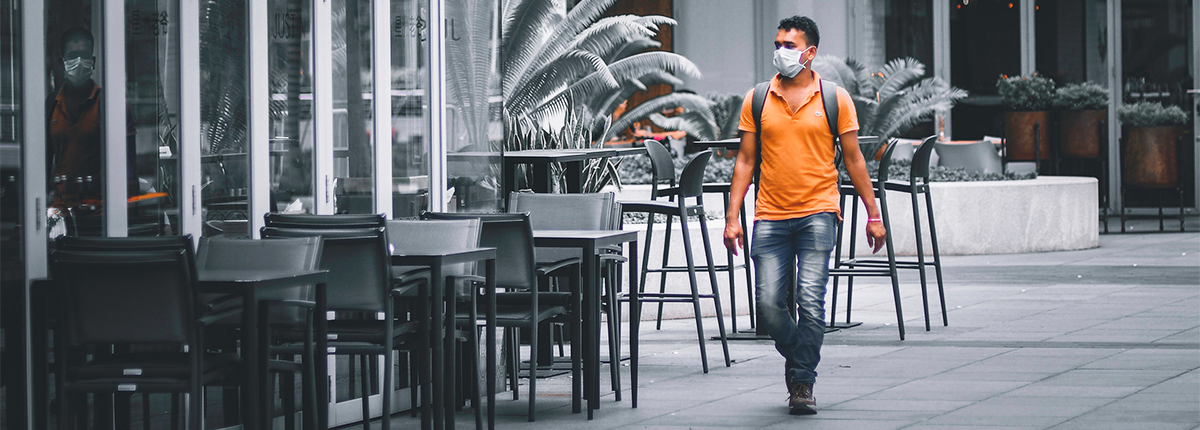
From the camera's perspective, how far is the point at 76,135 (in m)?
4.91

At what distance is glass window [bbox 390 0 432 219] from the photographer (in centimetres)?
655

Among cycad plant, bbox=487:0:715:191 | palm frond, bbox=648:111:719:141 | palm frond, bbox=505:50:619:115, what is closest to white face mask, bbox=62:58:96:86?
cycad plant, bbox=487:0:715:191

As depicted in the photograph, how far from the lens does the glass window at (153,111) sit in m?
5.16

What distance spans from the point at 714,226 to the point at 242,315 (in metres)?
5.87

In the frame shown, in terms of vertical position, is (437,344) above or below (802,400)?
above

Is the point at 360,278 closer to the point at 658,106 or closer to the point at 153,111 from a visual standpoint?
the point at 153,111

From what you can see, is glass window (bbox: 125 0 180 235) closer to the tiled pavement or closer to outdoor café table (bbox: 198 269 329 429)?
outdoor café table (bbox: 198 269 329 429)

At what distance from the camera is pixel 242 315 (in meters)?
4.45

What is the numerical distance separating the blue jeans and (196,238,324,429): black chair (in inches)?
76.3

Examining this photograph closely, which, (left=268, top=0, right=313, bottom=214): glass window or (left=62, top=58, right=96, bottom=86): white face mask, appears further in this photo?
(left=268, top=0, right=313, bottom=214): glass window

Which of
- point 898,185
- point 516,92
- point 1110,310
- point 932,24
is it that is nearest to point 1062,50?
point 932,24

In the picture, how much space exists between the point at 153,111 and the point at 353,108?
120cm

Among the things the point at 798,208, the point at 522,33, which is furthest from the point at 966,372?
the point at 522,33

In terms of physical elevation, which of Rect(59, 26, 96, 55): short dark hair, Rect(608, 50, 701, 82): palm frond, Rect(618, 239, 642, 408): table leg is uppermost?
Rect(608, 50, 701, 82): palm frond
